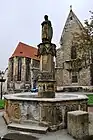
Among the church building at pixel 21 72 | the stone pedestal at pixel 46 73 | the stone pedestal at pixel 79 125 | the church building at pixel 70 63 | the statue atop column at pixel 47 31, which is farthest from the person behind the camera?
the church building at pixel 21 72

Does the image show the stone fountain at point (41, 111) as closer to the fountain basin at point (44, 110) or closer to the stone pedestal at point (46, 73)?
the fountain basin at point (44, 110)

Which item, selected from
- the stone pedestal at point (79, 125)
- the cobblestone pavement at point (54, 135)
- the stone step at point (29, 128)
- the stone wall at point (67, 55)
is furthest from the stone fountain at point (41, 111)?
the stone wall at point (67, 55)

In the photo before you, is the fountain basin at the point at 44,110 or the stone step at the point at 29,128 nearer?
the stone step at the point at 29,128

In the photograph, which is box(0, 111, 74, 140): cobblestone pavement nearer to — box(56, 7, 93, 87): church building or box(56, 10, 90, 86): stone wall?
box(56, 7, 93, 87): church building

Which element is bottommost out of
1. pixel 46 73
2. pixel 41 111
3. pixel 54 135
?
pixel 54 135

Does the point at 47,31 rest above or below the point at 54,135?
above

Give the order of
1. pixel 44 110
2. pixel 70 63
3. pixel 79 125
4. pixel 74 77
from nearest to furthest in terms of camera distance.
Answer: pixel 79 125
pixel 44 110
pixel 74 77
pixel 70 63

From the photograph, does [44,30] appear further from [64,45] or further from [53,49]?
[64,45]

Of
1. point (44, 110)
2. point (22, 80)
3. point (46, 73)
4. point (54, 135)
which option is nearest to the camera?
point (54, 135)

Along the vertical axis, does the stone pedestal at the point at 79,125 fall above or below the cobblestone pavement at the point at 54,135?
above

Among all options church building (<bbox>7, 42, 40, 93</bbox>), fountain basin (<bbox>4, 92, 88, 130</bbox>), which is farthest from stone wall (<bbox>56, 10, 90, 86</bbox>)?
fountain basin (<bbox>4, 92, 88, 130</bbox>)

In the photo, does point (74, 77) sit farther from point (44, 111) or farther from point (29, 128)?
point (29, 128)

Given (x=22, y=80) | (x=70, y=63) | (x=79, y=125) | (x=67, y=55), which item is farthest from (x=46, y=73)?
(x=22, y=80)

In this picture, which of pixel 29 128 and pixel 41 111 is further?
pixel 41 111
